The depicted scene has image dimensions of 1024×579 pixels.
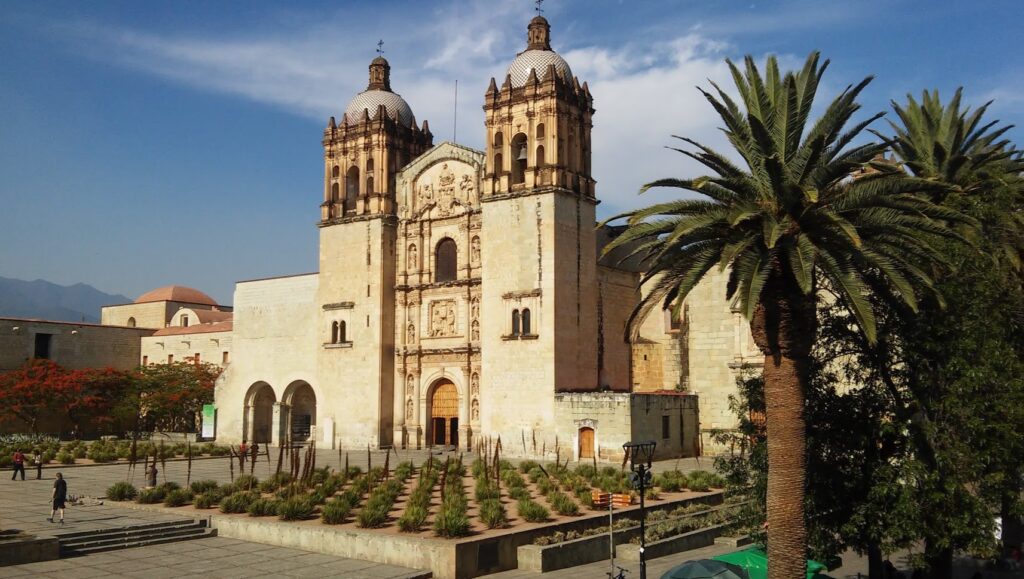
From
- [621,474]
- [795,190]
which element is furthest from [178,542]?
[795,190]

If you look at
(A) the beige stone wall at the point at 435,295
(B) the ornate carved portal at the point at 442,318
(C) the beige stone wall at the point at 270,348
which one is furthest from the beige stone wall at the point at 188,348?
(B) the ornate carved portal at the point at 442,318

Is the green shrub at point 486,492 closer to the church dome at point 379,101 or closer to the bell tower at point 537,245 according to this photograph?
the bell tower at point 537,245

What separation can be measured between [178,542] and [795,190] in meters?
15.8

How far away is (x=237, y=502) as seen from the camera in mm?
22047

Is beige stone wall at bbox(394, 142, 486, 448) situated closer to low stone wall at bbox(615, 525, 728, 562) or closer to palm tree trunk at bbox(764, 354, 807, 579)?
low stone wall at bbox(615, 525, 728, 562)

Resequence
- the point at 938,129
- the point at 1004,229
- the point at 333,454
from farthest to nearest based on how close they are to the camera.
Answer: the point at 333,454, the point at 938,129, the point at 1004,229

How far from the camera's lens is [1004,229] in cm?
1666

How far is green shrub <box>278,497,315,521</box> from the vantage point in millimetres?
20734

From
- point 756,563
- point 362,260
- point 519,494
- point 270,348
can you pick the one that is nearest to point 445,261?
point 362,260

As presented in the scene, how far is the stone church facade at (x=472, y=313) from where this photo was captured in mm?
35844

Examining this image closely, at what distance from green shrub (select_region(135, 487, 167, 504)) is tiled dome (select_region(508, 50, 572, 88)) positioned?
22775mm

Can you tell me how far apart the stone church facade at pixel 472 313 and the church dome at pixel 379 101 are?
0.08 m

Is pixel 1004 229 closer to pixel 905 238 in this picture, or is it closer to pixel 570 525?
pixel 905 238

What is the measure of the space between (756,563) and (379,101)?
114 ft
